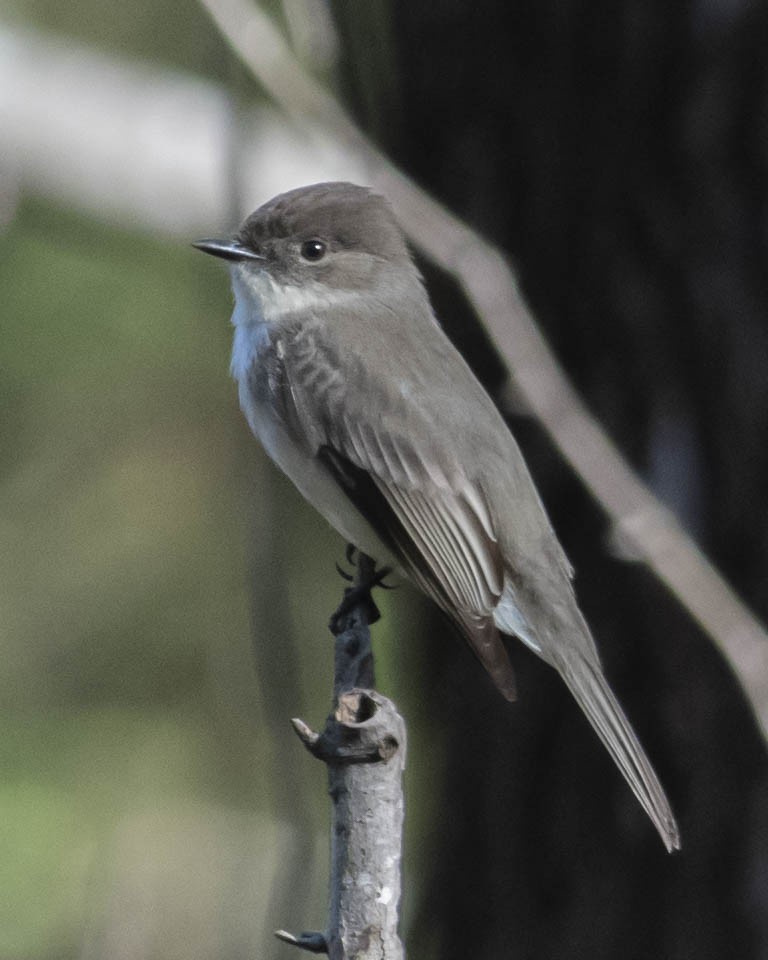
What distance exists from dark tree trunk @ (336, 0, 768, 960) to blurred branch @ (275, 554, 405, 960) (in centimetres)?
146

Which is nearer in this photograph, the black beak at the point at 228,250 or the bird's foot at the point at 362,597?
the bird's foot at the point at 362,597

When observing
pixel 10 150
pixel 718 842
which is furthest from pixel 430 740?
pixel 10 150

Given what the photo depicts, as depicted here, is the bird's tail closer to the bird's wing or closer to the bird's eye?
the bird's wing

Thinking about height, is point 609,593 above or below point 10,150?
below

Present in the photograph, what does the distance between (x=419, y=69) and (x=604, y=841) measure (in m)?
1.88

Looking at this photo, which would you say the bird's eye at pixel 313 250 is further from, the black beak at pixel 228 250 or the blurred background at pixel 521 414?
the blurred background at pixel 521 414

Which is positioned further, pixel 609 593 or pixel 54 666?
pixel 54 666

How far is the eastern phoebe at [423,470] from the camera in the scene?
2801 mm

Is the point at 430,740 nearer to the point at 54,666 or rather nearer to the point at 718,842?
the point at 718,842

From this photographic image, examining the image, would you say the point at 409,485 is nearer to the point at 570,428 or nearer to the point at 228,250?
the point at 228,250

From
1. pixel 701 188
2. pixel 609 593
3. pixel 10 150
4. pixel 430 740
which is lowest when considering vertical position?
pixel 430 740

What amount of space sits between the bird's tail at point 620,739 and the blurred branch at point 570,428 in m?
0.84

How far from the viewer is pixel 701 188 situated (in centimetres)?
313

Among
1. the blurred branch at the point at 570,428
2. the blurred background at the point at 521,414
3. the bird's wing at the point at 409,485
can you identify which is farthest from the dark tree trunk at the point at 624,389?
the blurred branch at the point at 570,428
